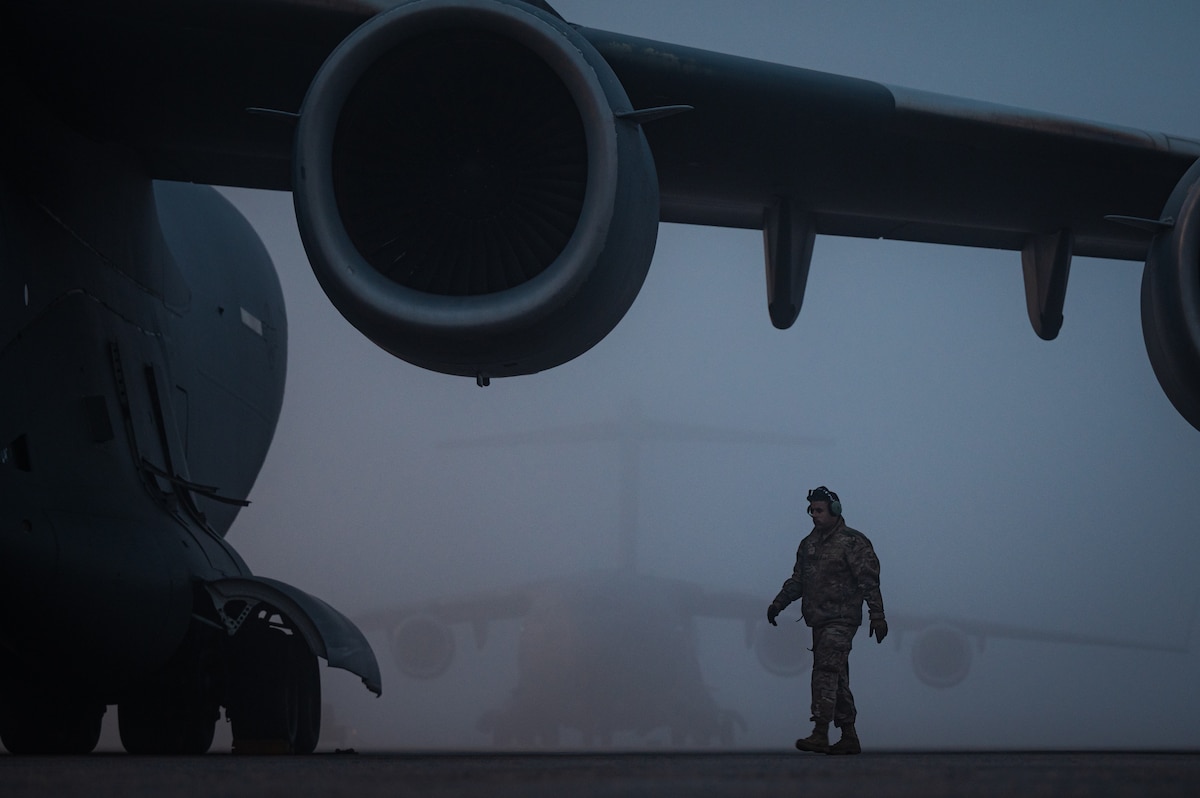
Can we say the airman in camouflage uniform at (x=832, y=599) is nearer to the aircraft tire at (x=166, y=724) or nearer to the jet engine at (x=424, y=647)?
the aircraft tire at (x=166, y=724)

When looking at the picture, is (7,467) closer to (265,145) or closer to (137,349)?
(137,349)

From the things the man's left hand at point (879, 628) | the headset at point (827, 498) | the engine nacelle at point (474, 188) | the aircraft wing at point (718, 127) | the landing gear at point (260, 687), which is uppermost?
the aircraft wing at point (718, 127)

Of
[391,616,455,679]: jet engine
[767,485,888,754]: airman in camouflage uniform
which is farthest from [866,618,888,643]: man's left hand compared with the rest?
[391,616,455,679]: jet engine

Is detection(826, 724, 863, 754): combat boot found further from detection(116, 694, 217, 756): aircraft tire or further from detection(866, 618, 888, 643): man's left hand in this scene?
detection(116, 694, 217, 756): aircraft tire

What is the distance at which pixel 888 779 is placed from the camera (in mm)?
2826

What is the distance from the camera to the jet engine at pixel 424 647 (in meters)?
28.7

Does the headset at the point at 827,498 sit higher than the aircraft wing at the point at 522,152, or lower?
lower

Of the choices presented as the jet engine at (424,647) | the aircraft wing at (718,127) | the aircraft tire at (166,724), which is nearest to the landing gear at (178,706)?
the aircraft tire at (166,724)

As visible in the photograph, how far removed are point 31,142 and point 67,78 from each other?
0.40m

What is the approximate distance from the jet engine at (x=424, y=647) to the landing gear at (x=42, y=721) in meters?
20.6

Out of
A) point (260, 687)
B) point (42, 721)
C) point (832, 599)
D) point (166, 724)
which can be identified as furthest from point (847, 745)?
point (42, 721)

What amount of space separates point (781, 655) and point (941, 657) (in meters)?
9.79

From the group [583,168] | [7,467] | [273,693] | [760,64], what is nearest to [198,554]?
[273,693]

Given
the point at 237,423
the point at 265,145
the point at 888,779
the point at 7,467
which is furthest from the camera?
the point at 237,423
